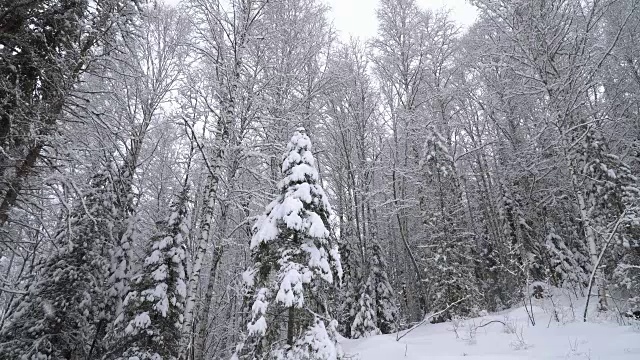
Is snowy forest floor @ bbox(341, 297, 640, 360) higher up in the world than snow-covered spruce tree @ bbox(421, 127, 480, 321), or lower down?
lower down

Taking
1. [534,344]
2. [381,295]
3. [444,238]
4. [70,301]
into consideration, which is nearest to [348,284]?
[381,295]

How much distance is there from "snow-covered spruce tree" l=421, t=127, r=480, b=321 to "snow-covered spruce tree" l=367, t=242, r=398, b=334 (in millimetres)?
1953

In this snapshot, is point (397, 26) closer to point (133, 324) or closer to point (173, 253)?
point (173, 253)

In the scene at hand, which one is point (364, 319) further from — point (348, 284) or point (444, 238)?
point (444, 238)

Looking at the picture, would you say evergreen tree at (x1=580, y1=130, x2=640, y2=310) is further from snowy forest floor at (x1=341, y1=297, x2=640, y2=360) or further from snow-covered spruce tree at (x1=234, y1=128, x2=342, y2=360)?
snow-covered spruce tree at (x1=234, y1=128, x2=342, y2=360)

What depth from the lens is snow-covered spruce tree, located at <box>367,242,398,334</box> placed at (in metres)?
14.6

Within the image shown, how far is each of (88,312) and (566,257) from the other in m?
18.4

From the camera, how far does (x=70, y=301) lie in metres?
9.50

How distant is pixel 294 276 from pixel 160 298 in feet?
18.4

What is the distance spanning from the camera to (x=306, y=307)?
5.62 metres

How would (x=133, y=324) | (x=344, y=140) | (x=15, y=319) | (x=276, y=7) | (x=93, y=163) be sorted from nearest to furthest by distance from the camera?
(x=93, y=163)
(x=133, y=324)
(x=15, y=319)
(x=276, y=7)
(x=344, y=140)

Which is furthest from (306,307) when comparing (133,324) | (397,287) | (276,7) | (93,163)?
(397,287)

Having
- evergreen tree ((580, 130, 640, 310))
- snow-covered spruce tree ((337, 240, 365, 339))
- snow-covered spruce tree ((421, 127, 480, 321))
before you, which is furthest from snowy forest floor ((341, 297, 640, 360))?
snow-covered spruce tree ((337, 240, 365, 339))

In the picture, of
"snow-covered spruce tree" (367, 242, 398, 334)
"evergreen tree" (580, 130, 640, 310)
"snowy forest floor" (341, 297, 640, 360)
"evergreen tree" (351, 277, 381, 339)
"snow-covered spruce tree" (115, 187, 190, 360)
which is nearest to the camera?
"snowy forest floor" (341, 297, 640, 360)
